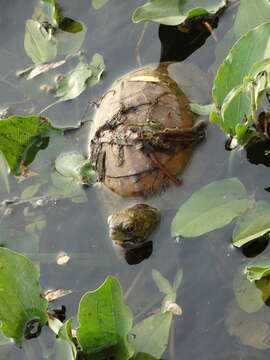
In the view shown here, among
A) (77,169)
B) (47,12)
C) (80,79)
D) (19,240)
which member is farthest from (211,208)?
(47,12)

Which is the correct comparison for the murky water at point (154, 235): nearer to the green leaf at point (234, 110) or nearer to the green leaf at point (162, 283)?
the green leaf at point (162, 283)

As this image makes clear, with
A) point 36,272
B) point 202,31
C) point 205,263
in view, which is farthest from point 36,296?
point 202,31

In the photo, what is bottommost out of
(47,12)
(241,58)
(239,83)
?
(47,12)

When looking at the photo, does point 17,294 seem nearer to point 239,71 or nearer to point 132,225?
point 132,225

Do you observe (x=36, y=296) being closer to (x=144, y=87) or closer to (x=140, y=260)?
(x=140, y=260)

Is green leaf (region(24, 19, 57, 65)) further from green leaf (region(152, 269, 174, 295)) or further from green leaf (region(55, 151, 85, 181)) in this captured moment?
green leaf (region(152, 269, 174, 295))

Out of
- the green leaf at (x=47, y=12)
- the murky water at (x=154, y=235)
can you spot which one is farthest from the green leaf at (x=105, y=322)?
the green leaf at (x=47, y=12)
